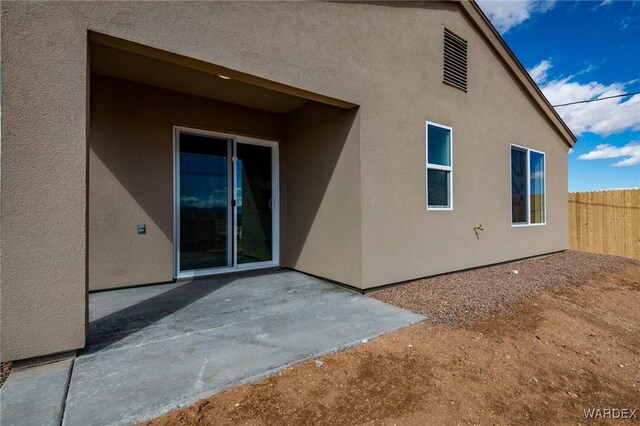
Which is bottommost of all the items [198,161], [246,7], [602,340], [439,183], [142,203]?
[602,340]

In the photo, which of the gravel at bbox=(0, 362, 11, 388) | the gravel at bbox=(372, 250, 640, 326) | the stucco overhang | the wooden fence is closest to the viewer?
the gravel at bbox=(0, 362, 11, 388)

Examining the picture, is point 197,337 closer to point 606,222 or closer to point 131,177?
point 131,177

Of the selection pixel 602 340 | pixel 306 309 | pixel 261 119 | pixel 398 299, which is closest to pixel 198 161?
pixel 261 119

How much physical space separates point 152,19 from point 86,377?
281 centimetres

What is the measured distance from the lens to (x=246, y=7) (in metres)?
2.93

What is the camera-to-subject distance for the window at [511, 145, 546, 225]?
20.4ft

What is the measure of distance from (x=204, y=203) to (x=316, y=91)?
2543mm

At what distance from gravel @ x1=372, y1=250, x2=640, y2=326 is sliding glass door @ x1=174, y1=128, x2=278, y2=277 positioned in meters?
2.40

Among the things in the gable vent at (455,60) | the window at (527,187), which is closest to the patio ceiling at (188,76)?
the gable vent at (455,60)

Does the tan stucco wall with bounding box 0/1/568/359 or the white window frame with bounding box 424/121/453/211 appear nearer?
the tan stucco wall with bounding box 0/1/568/359

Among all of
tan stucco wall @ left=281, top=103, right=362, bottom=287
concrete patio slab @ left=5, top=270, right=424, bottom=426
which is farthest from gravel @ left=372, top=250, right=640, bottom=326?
tan stucco wall @ left=281, top=103, right=362, bottom=287

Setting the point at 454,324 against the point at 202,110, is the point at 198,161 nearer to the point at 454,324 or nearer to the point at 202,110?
the point at 202,110

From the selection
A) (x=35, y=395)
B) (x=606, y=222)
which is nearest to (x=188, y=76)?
(x=35, y=395)

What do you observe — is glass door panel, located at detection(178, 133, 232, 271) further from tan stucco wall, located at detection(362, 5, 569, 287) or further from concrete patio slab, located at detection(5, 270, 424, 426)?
tan stucco wall, located at detection(362, 5, 569, 287)
